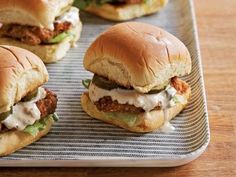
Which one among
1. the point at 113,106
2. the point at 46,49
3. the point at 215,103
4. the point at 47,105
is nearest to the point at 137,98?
the point at 113,106

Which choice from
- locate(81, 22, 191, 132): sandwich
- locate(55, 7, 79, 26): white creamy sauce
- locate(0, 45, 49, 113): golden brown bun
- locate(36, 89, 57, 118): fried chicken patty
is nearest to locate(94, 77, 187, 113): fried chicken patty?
locate(81, 22, 191, 132): sandwich

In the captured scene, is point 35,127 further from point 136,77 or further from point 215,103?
point 215,103

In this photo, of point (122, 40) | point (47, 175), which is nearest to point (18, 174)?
point (47, 175)

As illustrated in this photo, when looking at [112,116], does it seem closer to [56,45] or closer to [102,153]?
[102,153]

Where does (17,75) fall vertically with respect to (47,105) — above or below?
above

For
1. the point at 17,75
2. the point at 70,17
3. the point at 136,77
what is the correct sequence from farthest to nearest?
the point at 70,17
the point at 136,77
the point at 17,75

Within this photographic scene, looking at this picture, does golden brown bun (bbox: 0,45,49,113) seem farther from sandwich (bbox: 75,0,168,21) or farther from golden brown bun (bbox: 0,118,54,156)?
sandwich (bbox: 75,0,168,21)
